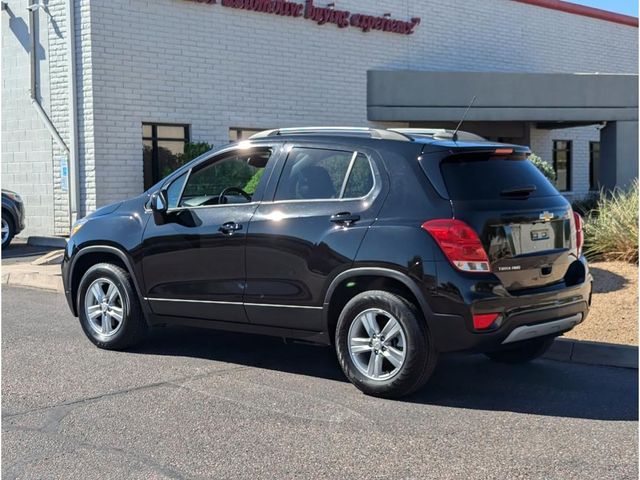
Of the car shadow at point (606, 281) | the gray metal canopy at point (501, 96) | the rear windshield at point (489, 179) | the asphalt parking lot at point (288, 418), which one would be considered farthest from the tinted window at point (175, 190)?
the gray metal canopy at point (501, 96)

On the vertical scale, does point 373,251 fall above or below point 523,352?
above

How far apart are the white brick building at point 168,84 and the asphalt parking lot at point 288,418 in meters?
9.41

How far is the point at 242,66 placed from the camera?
1781 centimetres

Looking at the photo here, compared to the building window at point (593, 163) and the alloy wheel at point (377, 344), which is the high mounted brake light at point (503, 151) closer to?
the alloy wheel at point (377, 344)

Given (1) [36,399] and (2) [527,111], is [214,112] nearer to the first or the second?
(2) [527,111]

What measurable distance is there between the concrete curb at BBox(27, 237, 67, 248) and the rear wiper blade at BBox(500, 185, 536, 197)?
1211 cm

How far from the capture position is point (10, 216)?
15562 mm

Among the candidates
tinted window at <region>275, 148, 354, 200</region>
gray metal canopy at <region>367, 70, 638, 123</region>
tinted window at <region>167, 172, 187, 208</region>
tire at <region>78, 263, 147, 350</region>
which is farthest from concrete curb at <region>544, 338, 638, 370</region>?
gray metal canopy at <region>367, 70, 638, 123</region>

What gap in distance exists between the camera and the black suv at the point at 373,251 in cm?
532

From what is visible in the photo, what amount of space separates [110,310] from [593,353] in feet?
14.1

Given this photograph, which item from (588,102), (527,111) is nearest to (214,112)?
(527,111)

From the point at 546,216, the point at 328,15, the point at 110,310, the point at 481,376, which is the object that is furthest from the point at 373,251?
the point at 328,15

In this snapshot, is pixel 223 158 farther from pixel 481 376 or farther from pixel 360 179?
pixel 481 376

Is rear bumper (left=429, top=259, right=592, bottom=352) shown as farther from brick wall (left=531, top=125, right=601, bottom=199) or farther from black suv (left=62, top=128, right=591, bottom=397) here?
brick wall (left=531, top=125, right=601, bottom=199)
